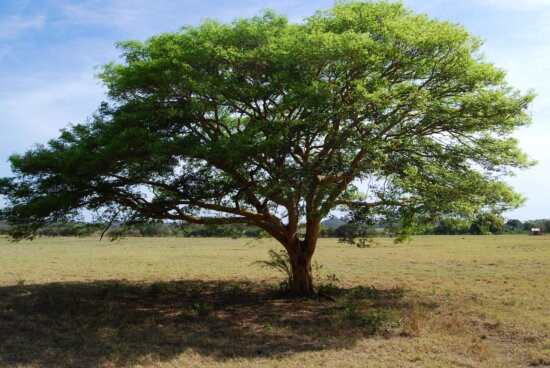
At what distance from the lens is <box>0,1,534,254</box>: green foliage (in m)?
12.2

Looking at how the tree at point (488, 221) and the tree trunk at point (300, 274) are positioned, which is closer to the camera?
the tree at point (488, 221)

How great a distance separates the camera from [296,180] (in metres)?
12.1

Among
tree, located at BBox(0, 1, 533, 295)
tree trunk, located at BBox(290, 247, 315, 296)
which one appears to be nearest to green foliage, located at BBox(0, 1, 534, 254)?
tree, located at BBox(0, 1, 533, 295)

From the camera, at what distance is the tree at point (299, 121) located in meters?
12.2

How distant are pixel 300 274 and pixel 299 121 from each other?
630 cm

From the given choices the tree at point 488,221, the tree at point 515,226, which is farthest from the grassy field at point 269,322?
the tree at point 515,226

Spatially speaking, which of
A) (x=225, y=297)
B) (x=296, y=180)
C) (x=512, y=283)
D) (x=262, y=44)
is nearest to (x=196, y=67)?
(x=262, y=44)

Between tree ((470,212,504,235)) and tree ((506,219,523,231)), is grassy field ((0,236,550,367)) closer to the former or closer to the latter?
tree ((470,212,504,235))

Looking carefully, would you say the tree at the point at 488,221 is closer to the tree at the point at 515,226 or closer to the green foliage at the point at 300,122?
the green foliage at the point at 300,122

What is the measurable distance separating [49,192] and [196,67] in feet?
18.7

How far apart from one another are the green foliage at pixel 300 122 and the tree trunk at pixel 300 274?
2535 millimetres

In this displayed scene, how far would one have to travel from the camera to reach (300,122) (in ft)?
40.0

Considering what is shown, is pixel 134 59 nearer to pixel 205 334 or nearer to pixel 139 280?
pixel 205 334

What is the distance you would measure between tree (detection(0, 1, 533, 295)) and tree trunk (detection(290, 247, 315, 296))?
2834mm
